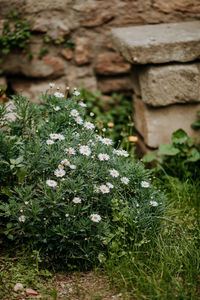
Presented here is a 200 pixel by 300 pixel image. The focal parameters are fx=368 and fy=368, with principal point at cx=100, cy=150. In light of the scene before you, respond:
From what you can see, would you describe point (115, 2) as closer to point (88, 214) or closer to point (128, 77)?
point (128, 77)

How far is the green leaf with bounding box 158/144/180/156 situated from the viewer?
2719 mm

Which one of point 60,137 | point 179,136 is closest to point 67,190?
point 60,137

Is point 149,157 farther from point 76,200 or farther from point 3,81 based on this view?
point 3,81

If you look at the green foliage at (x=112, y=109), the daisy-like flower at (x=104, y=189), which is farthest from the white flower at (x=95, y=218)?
the green foliage at (x=112, y=109)

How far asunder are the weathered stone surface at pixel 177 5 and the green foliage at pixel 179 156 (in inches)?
46.0

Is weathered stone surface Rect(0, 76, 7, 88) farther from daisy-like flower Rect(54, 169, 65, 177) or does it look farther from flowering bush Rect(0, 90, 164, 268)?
daisy-like flower Rect(54, 169, 65, 177)

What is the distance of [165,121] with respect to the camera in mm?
2877

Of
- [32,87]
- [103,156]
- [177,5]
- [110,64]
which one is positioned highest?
[177,5]

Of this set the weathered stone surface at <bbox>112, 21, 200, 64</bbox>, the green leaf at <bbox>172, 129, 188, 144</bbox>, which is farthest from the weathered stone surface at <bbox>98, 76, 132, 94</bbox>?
the green leaf at <bbox>172, 129, 188, 144</bbox>

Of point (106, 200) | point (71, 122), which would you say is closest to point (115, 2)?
point (71, 122)

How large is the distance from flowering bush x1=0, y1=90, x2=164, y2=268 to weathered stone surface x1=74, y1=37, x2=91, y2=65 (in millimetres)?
1369

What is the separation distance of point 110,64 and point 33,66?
712 mm

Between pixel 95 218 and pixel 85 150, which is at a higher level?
pixel 85 150

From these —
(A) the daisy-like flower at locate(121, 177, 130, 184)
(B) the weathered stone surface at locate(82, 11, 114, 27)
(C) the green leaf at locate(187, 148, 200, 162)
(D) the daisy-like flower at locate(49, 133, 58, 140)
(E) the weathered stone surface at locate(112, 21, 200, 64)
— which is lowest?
(C) the green leaf at locate(187, 148, 200, 162)
